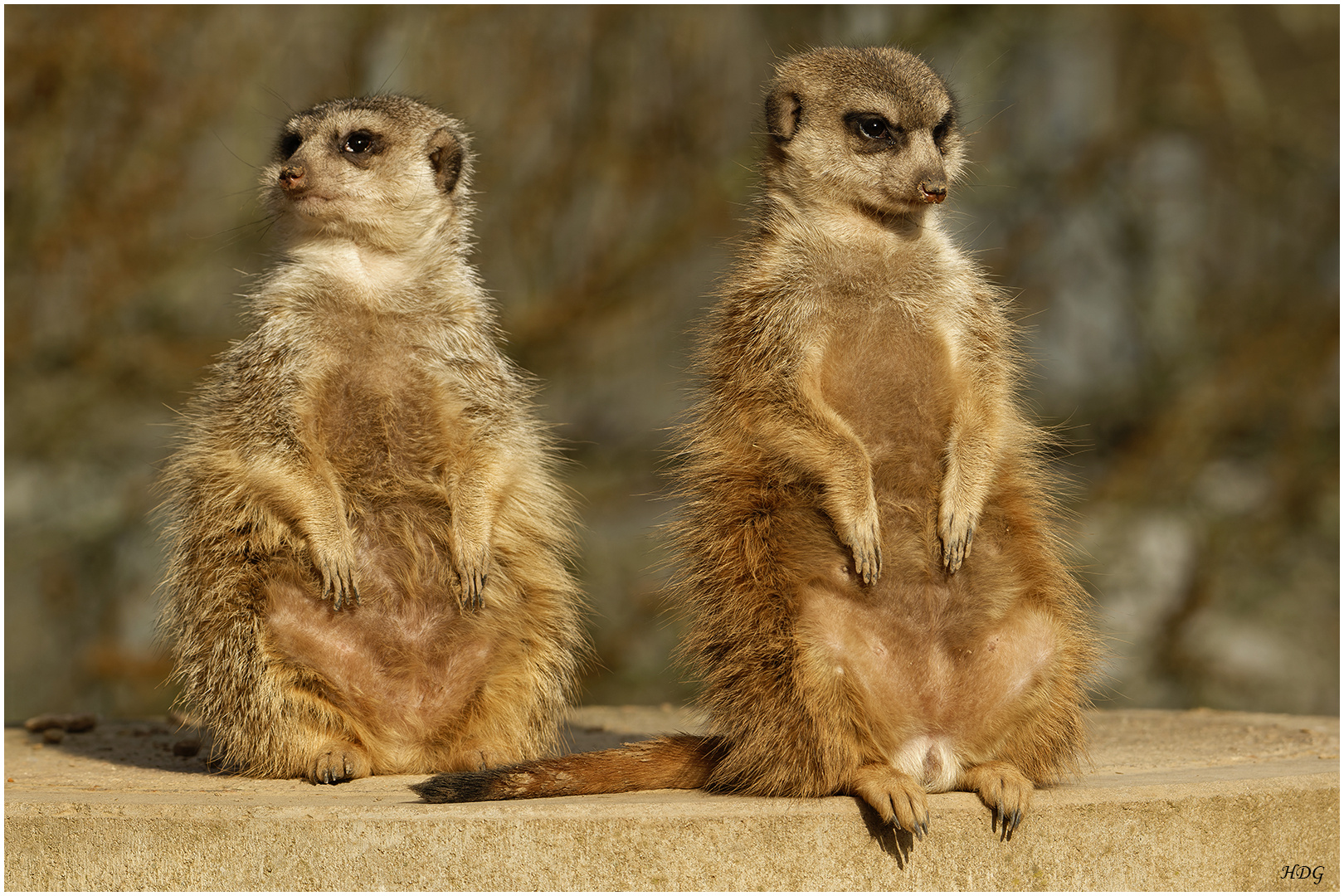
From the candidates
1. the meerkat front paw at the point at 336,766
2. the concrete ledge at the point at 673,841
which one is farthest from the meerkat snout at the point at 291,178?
the concrete ledge at the point at 673,841

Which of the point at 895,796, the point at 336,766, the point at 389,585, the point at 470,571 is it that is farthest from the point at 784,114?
the point at 336,766

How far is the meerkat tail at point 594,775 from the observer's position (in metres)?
3.02

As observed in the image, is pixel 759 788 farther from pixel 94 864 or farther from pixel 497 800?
pixel 94 864

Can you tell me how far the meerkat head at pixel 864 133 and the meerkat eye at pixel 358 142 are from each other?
123 cm

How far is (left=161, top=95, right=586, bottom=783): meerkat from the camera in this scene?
364cm

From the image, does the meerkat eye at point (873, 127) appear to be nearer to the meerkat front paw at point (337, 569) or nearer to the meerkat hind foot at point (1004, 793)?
the meerkat hind foot at point (1004, 793)

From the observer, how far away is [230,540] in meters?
3.71

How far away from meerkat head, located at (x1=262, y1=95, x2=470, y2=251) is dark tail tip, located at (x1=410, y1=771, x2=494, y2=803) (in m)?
1.68

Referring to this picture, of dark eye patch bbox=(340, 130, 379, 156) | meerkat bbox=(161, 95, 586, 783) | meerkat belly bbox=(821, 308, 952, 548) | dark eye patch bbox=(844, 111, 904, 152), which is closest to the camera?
meerkat belly bbox=(821, 308, 952, 548)

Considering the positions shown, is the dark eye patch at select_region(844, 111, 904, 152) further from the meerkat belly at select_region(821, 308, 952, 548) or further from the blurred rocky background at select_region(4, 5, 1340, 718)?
the blurred rocky background at select_region(4, 5, 1340, 718)

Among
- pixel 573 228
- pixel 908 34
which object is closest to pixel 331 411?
pixel 573 228

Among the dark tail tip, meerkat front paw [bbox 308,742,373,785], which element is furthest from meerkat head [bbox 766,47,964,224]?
meerkat front paw [bbox 308,742,373,785]

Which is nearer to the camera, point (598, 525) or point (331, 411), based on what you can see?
point (331, 411)

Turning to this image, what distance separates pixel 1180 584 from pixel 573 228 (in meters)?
4.38
